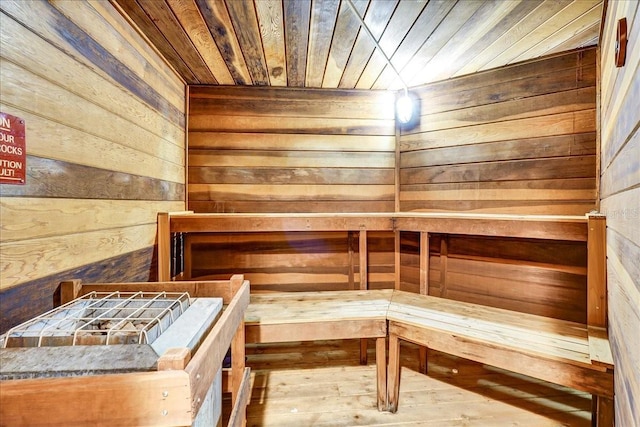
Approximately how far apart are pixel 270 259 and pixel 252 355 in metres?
0.80

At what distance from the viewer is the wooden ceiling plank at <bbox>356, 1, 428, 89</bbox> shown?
1.46 metres

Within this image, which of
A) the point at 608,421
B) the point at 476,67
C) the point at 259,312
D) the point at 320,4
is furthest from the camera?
the point at 476,67

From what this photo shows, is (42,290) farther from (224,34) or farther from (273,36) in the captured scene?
(273,36)

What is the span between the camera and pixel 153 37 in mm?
1693

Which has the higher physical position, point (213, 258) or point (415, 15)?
point (415, 15)

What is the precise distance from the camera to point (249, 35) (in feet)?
5.52

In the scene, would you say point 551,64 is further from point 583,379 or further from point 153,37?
point 153,37

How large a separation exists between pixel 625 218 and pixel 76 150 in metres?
→ 2.06

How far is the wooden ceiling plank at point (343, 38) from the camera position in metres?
1.48


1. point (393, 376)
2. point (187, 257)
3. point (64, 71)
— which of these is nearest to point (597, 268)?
point (393, 376)

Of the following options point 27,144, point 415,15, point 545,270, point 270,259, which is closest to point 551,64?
point 415,15

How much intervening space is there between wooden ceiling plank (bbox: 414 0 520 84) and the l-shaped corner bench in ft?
3.40

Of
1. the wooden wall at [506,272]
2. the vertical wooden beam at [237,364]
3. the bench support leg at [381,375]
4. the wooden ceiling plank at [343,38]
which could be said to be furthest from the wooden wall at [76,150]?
the wooden wall at [506,272]

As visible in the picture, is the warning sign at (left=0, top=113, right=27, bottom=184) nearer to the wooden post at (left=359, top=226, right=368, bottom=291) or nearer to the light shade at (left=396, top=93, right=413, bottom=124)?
the wooden post at (left=359, top=226, right=368, bottom=291)
